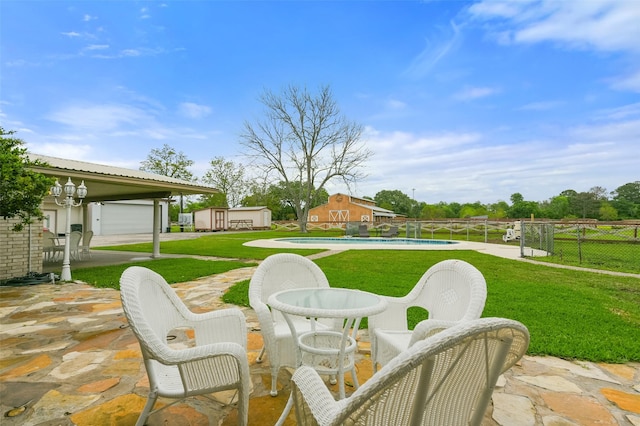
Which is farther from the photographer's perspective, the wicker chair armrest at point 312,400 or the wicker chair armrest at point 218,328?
the wicker chair armrest at point 218,328

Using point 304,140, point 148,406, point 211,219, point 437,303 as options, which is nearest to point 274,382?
point 148,406

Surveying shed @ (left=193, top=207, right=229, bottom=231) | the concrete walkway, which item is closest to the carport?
the concrete walkway

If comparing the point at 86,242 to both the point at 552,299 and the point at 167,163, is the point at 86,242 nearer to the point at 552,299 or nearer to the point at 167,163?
the point at 552,299

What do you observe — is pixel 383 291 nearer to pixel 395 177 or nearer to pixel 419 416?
pixel 419 416

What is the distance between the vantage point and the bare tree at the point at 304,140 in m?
26.2

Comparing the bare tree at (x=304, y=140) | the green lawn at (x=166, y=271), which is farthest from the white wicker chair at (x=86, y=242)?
the bare tree at (x=304, y=140)

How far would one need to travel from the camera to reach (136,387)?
2354 mm

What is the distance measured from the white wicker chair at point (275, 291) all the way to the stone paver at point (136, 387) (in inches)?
9.2

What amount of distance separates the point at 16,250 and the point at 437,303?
8493mm

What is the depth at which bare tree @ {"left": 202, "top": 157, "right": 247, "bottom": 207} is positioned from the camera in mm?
39250

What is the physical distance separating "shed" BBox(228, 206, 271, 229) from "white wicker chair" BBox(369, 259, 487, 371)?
101 ft

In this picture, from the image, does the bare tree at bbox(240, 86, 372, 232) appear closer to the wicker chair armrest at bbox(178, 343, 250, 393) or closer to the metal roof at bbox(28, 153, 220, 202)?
the metal roof at bbox(28, 153, 220, 202)

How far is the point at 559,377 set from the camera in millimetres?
2557

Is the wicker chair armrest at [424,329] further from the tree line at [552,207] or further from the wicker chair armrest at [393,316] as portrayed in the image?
the tree line at [552,207]
